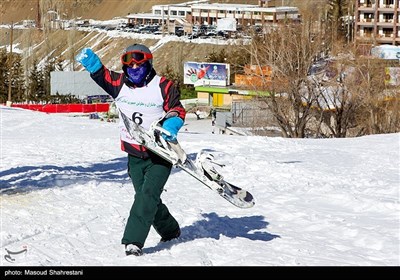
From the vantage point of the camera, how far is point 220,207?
30.1 ft

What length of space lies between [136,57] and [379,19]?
3346 inches

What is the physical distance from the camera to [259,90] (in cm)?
3859

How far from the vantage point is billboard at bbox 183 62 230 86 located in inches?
2576

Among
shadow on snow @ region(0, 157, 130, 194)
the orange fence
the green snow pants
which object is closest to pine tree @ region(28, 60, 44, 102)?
the orange fence

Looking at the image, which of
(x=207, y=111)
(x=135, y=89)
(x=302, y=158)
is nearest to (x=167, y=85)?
(x=135, y=89)

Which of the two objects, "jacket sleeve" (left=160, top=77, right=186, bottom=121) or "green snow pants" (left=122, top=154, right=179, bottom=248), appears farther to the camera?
"jacket sleeve" (left=160, top=77, right=186, bottom=121)

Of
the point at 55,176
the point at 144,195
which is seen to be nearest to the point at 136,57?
the point at 144,195

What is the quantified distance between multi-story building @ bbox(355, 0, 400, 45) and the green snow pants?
82.1 metres

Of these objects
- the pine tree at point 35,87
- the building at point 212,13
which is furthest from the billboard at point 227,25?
the pine tree at point 35,87

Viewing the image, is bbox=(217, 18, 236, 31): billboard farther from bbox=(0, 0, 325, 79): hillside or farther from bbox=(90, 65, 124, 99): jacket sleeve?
bbox=(90, 65, 124, 99): jacket sleeve

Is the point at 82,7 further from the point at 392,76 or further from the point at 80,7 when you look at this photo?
the point at 392,76

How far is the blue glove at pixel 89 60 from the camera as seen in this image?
261 inches
